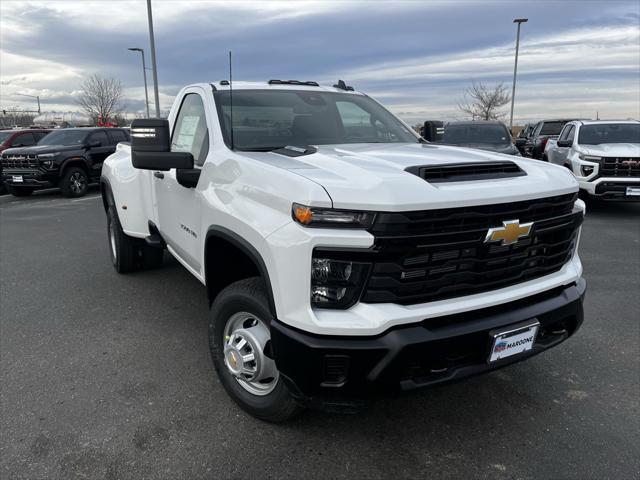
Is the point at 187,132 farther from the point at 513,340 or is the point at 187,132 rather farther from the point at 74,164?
the point at 74,164

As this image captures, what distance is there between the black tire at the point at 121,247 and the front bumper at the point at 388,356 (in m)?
3.61

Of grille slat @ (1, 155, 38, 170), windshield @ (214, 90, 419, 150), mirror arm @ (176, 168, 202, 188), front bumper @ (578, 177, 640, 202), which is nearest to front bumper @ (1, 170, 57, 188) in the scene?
grille slat @ (1, 155, 38, 170)

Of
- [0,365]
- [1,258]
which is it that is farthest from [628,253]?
[1,258]

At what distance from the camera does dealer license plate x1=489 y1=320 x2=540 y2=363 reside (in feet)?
7.69

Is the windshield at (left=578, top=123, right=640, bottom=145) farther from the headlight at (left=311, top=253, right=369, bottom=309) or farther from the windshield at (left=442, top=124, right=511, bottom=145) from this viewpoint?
the headlight at (left=311, top=253, right=369, bottom=309)

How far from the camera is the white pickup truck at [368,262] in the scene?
212 centimetres

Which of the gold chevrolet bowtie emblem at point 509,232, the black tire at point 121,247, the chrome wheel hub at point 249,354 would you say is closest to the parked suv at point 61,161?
the black tire at point 121,247

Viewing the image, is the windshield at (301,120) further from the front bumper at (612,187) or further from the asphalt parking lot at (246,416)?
the front bumper at (612,187)

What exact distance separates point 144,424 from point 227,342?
0.65m

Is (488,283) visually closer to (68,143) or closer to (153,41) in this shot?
(68,143)

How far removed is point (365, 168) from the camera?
2385mm

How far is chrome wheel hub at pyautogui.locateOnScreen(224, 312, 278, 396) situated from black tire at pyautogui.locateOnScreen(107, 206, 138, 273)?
2.95 m

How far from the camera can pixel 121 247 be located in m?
Result: 5.43

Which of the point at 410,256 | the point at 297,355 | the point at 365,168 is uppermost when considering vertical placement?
A: the point at 365,168
